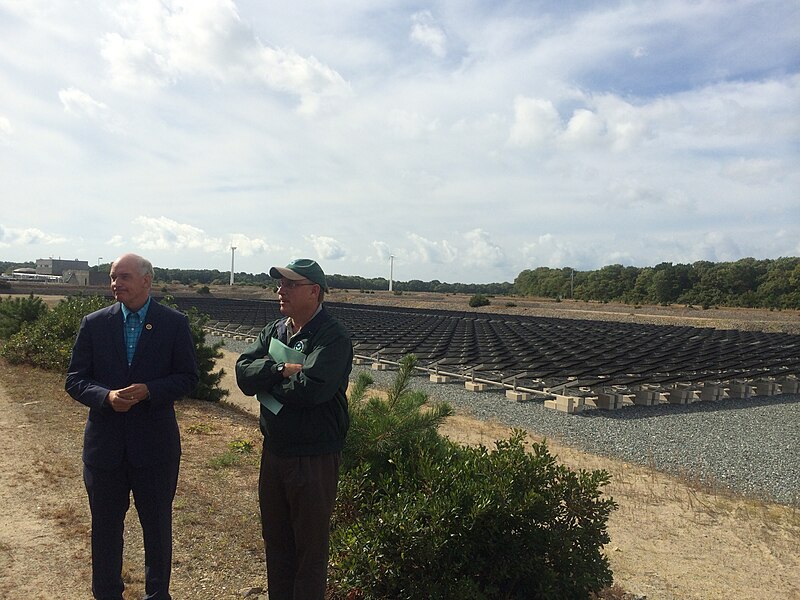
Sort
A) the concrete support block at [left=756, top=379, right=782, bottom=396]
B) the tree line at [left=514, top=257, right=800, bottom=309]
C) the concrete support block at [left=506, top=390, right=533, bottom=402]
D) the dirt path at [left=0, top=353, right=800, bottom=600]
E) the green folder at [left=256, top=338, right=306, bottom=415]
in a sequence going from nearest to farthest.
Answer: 1. the green folder at [left=256, top=338, right=306, bottom=415]
2. the dirt path at [left=0, top=353, right=800, bottom=600]
3. the concrete support block at [left=506, top=390, right=533, bottom=402]
4. the concrete support block at [left=756, top=379, right=782, bottom=396]
5. the tree line at [left=514, top=257, right=800, bottom=309]

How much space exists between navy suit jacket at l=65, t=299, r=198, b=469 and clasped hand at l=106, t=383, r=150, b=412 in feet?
0.19

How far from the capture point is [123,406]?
2.89 m

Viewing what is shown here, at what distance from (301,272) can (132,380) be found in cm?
114

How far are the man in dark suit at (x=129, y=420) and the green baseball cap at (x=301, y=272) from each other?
33.8 inches

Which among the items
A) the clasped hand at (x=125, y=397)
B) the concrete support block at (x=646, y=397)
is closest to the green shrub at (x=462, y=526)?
the clasped hand at (x=125, y=397)

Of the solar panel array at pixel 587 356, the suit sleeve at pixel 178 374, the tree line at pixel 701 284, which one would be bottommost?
the solar panel array at pixel 587 356

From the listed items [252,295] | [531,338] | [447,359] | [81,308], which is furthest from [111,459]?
[252,295]

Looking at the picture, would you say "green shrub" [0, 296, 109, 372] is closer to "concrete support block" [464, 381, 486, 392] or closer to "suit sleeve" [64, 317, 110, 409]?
"concrete support block" [464, 381, 486, 392]

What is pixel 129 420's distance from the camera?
3004 millimetres

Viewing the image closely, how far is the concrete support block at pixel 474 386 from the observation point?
48.4ft

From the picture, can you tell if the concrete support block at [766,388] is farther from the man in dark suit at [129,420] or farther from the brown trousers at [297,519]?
the man in dark suit at [129,420]

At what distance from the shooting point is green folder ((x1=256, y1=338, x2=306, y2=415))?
8.68 feet

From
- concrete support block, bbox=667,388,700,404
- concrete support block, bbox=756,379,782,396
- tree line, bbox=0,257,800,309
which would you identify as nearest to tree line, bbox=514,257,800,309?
Answer: tree line, bbox=0,257,800,309

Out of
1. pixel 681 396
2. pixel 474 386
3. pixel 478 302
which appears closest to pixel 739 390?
pixel 681 396
